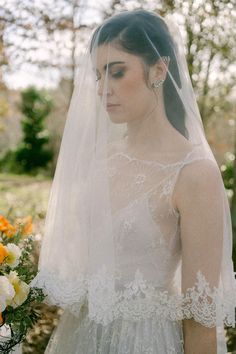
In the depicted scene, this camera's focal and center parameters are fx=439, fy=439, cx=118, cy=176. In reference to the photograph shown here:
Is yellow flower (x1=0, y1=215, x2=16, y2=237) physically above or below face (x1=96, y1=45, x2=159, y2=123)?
below

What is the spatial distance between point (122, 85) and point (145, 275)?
0.73 meters

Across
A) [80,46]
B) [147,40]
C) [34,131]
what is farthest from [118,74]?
[34,131]

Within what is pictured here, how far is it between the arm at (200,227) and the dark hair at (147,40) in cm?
31

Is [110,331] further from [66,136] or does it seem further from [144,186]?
[66,136]

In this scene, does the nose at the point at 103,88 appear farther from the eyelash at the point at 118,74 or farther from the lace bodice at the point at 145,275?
the lace bodice at the point at 145,275

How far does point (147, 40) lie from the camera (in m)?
1.70

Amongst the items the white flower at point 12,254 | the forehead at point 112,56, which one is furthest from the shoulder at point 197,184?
the white flower at point 12,254

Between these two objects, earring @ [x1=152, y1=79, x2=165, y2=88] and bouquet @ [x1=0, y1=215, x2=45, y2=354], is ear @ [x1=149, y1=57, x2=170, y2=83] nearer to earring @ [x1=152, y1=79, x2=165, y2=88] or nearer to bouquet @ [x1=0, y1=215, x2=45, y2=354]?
earring @ [x1=152, y1=79, x2=165, y2=88]

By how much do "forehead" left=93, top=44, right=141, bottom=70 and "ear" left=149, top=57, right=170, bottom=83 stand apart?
0.08m

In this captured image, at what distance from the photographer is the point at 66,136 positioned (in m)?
1.85

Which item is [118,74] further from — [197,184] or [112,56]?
[197,184]

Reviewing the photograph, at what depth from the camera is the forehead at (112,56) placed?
1.68 meters

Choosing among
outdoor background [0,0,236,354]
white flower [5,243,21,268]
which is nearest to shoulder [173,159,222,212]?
white flower [5,243,21,268]

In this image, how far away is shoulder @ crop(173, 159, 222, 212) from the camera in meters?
1.50
